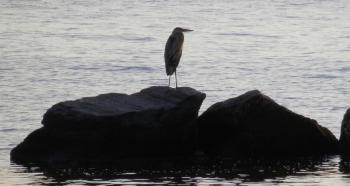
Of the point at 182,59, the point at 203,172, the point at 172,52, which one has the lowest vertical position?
the point at 203,172

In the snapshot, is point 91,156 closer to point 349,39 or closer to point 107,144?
point 107,144

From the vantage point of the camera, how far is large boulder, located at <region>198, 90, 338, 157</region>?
1844 cm

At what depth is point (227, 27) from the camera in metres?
49.7

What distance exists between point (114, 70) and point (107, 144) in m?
16.6

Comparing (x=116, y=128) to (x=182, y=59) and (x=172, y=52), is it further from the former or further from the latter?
(x=182, y=59)

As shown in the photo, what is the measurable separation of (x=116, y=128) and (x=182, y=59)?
67.4ft

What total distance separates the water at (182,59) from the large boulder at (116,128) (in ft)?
2.17

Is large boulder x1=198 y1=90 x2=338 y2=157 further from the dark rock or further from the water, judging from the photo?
the water

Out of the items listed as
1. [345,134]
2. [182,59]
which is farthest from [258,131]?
[182,59]

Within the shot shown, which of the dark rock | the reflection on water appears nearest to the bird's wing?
the reflection on water

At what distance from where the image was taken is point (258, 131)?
18609mm

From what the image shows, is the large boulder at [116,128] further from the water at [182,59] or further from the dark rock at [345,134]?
the dark rock at [345,134]

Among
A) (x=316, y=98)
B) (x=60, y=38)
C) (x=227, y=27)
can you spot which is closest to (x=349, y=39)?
(x=227, y=27)

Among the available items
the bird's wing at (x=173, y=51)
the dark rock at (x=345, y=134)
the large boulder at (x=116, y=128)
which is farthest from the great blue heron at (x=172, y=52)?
the dark rock at (x=345, y=134)
